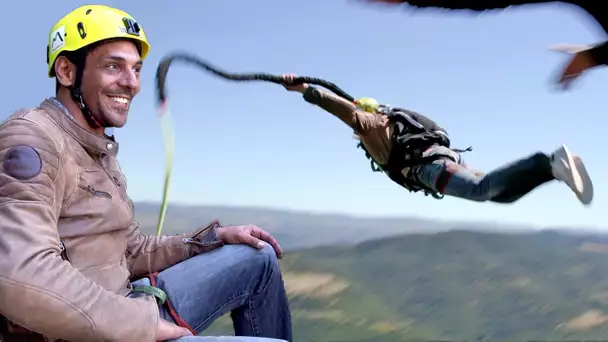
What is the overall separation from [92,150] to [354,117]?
2.00 metres

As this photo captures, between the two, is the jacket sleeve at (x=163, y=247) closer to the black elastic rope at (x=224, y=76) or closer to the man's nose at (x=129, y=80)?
the man's nose at (x=129, y=80)

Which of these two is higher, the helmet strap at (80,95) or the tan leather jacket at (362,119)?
the helmet strap at (80,95)

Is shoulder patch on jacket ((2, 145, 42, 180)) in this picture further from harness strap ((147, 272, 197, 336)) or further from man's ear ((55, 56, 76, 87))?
harness strap ((147, 272, 197, 336))

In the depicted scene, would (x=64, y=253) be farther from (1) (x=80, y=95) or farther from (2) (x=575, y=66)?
(2) (x=575, y=66)

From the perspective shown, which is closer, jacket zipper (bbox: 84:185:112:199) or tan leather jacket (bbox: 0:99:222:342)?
tan leather jacket (bbox: 0:99:222:342)

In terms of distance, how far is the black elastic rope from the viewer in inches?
121

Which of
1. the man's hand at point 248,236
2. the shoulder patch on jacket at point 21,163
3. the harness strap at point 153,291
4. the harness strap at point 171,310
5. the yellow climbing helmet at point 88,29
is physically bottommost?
the harness strap at point 171,310

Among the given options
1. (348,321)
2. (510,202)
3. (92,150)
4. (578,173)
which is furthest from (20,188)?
(348,321)

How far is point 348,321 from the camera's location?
25.5 feet

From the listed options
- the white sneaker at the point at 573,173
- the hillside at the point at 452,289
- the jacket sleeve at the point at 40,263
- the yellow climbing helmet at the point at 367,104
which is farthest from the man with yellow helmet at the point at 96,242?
the hillside at the point at 452,289

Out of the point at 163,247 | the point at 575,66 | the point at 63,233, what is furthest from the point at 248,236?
the point at 575,66

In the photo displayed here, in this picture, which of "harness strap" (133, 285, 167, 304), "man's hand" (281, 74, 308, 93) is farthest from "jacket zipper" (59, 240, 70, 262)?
"man's hand" (281, 74, 308, 93)

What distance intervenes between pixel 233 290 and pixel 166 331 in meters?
0.37

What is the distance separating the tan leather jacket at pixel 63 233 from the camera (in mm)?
981
